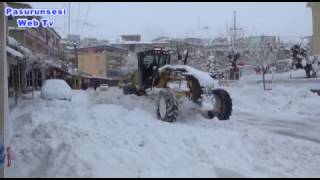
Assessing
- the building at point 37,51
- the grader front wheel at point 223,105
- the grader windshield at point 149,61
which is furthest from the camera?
the building at point 37,51

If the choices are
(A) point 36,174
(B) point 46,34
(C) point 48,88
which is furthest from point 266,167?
(B) point 46,34

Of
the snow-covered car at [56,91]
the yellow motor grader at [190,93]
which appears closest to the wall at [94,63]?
the snow-covered car at [56,91]

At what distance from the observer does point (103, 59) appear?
11288cm

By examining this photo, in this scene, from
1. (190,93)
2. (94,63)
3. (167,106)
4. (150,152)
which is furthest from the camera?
(94,63)

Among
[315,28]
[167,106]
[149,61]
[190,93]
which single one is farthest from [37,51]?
[167,106]

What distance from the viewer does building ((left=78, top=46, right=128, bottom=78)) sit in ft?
370

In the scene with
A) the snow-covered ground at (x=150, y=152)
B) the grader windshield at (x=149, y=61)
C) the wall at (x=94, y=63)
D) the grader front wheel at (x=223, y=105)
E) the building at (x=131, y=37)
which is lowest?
the snow-covered ground at (x=150, y=152)

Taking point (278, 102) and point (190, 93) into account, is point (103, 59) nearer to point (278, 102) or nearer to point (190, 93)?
point (278, 102)

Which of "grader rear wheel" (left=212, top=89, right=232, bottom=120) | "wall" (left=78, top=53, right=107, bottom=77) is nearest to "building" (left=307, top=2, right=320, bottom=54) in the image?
"grader rear wheel" (left=212, top=89, right=232, bottom=120)

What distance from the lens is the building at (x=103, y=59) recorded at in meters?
113

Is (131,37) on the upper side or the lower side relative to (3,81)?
upper

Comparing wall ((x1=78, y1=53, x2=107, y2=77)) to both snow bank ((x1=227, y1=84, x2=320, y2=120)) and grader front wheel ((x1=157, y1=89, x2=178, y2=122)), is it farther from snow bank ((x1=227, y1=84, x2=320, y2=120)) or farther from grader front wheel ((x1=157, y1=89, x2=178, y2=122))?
grader front wheel ((x1=157, y1=89, x2=178, y2=122))

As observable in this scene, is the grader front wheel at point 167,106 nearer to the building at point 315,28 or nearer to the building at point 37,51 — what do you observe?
the building at point 37,51

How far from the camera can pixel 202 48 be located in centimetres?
9850
